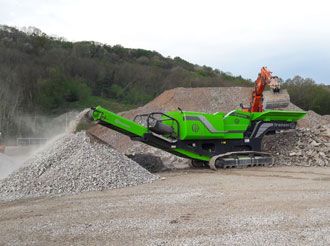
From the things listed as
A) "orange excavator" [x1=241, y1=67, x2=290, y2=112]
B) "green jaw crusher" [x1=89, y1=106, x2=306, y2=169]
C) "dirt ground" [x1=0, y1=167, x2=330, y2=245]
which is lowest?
"dirt ground" [x1=0, y1=167, x2=330, y2=245]

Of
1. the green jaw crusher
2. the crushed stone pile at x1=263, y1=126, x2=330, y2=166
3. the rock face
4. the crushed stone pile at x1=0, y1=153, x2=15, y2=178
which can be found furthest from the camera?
the rock face

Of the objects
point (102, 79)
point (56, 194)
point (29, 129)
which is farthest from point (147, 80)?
point (56, 194)

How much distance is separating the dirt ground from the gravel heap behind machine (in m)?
2.35

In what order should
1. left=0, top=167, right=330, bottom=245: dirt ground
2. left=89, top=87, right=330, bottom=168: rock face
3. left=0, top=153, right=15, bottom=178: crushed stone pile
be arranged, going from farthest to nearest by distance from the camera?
left=89, top=87, right=330, bottom=168: rock face, left=0, top=153, right=15, bottom=178: crushed stone pile, left=0, top=167, right=330, bottom=245: dirt ground

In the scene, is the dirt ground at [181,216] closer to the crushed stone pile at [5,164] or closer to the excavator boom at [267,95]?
the excavator boom at [267,95]

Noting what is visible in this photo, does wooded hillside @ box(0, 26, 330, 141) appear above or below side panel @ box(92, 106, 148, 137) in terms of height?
above

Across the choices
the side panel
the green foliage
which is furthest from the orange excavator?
the green foliage

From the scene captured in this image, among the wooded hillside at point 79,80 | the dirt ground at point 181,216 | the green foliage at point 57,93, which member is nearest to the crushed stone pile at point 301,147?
the dirt ground at point 181,216

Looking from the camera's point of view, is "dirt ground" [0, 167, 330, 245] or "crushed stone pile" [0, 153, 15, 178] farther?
"crushed stone pile" [0, 153, 15, 178]

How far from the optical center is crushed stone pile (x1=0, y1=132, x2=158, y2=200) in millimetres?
9320

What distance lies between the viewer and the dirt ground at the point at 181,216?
5.72 metres

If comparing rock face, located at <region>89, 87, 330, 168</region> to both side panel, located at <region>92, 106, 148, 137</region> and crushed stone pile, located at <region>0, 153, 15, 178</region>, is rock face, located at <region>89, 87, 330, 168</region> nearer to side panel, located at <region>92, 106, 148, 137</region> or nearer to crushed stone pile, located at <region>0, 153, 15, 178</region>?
crushed stone pile, located at <region>0, 153, 15, 178</region>

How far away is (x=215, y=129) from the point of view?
12750 mm

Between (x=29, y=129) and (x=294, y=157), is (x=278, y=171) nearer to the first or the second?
(x=294, y=157)
